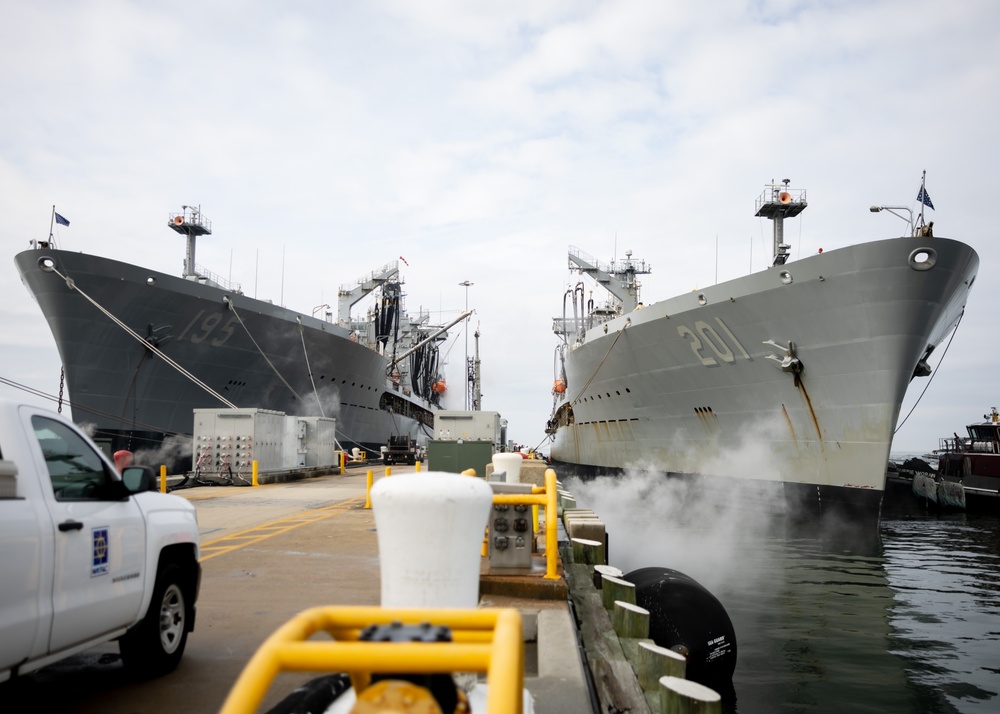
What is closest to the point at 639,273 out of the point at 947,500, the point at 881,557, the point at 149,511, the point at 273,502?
the point at 947,500

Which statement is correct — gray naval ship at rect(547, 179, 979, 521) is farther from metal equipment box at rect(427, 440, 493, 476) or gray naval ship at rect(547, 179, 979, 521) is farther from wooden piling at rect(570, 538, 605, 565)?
wooden piling at rect(570, 538, 605, 565)

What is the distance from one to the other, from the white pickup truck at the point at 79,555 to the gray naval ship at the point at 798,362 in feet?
55.7

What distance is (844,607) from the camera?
1230 centimetres

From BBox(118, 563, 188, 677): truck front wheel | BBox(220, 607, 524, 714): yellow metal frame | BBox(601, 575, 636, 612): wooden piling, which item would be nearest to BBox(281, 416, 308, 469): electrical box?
BBox(601, 575, 636, 612): wooden piling

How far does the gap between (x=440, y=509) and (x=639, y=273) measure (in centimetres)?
4052

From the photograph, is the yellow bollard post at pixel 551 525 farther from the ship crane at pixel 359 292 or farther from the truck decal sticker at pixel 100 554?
the ship crane at pixel 359 292

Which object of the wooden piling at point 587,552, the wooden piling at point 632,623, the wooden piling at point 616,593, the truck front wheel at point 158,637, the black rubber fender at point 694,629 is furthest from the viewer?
the wooden piling at point 587,552

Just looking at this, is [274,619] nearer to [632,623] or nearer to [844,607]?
[632,623]

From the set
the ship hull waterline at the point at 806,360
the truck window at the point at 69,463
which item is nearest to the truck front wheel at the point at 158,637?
the truck window at the point at 69,463

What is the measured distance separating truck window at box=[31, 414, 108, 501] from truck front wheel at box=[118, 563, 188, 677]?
0.93 m

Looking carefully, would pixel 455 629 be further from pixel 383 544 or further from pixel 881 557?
pixel 881 557

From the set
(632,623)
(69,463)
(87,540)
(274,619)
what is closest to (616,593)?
(632,623)

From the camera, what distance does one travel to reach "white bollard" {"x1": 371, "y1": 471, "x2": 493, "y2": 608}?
3465mm

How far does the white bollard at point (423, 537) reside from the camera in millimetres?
3465
